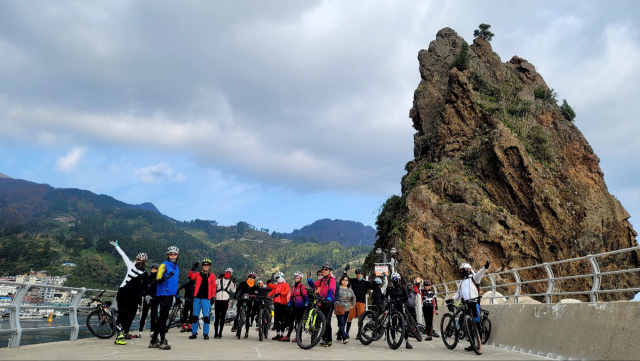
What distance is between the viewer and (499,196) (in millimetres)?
38000

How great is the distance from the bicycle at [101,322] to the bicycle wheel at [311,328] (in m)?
4.92

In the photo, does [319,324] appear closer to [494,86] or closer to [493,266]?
[493,266]

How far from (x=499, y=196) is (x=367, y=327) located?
29.9m

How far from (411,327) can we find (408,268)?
21.9 metres

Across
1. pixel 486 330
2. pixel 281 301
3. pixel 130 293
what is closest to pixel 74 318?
pixel 130 293

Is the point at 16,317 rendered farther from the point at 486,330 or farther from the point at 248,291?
the point at 486,330

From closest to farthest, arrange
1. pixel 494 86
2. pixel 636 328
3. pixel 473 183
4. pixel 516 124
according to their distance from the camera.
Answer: pixel 636 328
pixel 473 183
pixel 516 124
pixel 494 86

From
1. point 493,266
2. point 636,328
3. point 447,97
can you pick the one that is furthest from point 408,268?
point 636,328

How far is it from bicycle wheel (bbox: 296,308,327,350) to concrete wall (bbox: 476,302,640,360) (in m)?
Answer: 4.15

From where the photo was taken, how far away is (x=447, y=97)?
43438 mm

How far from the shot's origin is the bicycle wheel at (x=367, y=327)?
443 inches

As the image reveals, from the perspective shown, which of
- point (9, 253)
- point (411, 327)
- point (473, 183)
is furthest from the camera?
point (9, 253)

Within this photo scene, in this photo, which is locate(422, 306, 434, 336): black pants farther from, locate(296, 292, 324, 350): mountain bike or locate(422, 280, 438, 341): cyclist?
locate(296, 292, 324, 350): mountain bike

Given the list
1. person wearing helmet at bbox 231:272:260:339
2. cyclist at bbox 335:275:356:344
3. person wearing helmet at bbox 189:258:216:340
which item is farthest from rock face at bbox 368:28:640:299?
person wearing helmet at bbox 189:258:216:340
